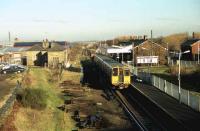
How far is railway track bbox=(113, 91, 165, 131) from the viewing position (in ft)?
78.2

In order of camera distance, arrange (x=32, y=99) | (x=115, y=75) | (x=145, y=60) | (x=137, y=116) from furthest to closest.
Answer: (x=145, y=60)
(x=115, y=75)
(x=32, y=99)
(x=137, y=116)

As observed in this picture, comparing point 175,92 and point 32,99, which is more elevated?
point 32,99

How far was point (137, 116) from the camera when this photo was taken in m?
Answer: 27.7

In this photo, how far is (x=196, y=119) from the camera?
2375 centimetres

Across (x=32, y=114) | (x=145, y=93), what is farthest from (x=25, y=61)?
(x=32, y=114)

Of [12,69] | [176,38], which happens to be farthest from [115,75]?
[176,38]

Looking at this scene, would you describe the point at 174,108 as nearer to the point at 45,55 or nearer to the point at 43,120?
the point at 43,120

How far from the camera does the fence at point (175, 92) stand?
26.5 meters

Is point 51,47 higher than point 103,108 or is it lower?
higher

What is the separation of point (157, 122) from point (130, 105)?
320 inches

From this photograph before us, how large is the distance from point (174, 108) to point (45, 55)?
1892 inches

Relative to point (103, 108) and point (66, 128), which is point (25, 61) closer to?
point (103, 108)

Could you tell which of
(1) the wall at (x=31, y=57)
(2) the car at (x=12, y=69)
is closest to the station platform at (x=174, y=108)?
(2) the car at (x=12, y=69)

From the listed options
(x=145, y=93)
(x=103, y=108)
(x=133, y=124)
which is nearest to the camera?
(x=133, y=124)
